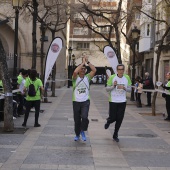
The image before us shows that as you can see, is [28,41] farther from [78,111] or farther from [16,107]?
[78,111]

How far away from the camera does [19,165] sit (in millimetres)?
6871

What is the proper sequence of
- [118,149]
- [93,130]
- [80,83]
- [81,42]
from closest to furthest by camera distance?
[118,149], [80,83], [93,130], [81,42]

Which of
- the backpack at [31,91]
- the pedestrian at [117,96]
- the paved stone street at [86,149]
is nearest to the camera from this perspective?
the paved stone street at [86,149]

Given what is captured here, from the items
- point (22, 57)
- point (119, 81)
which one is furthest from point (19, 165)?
point (22, 57)

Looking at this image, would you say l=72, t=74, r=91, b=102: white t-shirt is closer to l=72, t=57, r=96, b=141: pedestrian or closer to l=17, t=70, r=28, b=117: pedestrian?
l=72, t=57, r=96, b=141: pedestrian

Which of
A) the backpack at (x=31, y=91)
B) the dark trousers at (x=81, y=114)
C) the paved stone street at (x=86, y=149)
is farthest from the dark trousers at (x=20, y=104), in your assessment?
the dark trousers at (x=81, y=114)

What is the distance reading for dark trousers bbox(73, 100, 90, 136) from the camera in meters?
9.23

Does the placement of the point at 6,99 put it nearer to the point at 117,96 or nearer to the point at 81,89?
the point at 81,89

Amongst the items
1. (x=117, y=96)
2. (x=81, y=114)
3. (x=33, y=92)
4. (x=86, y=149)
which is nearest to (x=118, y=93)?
(x=117, y=96)

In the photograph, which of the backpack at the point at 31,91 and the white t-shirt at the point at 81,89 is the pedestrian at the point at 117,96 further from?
the backpack at the point at 31,91

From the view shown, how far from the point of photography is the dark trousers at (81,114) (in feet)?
30.3

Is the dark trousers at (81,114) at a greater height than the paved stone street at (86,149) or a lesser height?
greater

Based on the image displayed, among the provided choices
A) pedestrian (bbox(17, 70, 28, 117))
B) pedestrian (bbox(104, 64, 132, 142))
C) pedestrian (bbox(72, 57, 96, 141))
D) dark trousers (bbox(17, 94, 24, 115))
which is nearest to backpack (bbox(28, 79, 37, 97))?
pedestrian (bbox(72, 57, 96, 141))

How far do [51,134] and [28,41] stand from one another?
93.0ft
